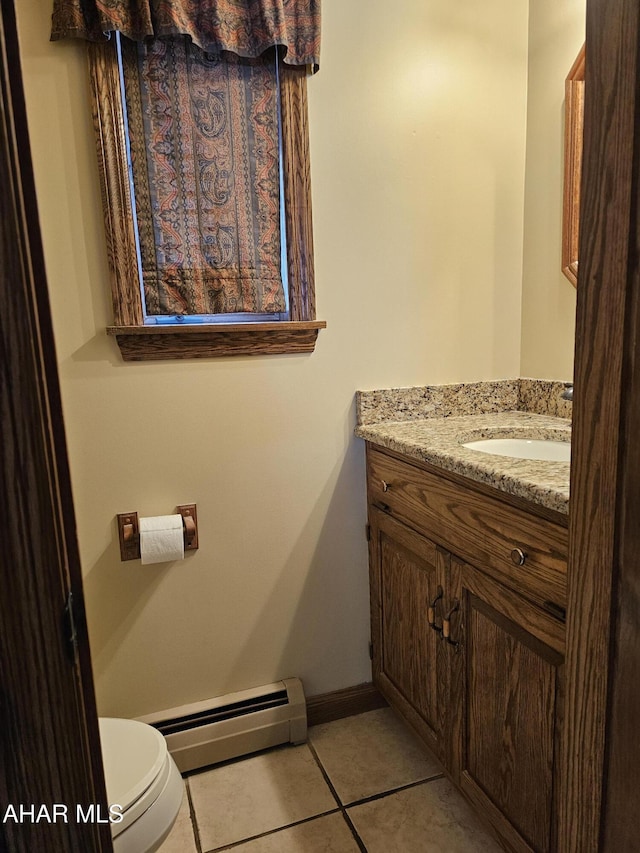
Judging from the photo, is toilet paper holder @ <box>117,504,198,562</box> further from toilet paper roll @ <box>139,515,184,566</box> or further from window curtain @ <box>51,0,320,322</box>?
window curtain @ <box>51,0,320,322</box>

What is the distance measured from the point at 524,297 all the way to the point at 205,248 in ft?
3.60

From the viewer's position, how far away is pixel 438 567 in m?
1.43

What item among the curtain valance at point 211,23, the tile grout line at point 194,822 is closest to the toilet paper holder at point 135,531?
the tile grout line at point 194,822

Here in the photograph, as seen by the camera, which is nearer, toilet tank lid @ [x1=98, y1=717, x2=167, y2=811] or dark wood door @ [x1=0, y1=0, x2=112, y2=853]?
dark wood door @ [x1=0, y1=0, x2=112, y2=853]

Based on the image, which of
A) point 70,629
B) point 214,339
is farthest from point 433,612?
point 70,629

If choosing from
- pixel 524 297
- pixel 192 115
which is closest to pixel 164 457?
pixel 192 115

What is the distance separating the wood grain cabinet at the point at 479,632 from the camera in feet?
3.52

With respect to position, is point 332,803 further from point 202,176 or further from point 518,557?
point 202,176

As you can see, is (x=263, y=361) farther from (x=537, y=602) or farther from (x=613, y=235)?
(x=613, y=235)

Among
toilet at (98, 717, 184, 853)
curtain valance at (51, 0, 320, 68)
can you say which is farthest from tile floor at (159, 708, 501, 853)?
curtain valance at (51, 0, 320, 68)

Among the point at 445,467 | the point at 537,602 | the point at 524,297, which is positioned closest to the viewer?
the point at 537,602

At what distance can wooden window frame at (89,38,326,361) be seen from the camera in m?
1.42

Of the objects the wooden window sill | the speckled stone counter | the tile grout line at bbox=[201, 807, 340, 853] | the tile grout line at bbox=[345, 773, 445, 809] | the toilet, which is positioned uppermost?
the wooden window sill

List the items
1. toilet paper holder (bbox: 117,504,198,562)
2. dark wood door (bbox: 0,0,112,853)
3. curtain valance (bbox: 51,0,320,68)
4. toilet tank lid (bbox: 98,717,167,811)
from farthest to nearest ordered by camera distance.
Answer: toilet paper holder (bbox: 117,504,198,562)
curtain valance (bbox: 51,0,320,68)
toilet tank lid (bbox: 98,717,167,811)
dark wood door (bbox: 0,0,112,853)
